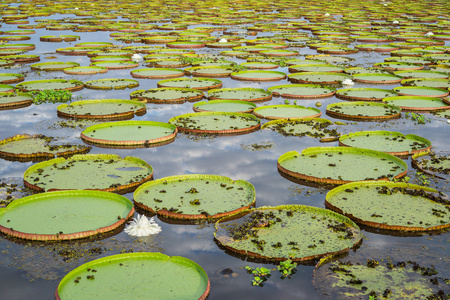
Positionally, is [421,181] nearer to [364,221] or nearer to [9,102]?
[364,221]

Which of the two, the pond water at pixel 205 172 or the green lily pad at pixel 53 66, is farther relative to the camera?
the green lily pad at pixel 53 66

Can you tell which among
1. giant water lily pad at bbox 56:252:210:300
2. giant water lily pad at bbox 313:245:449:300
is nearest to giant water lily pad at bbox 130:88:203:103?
giant water lily pad at bbox 56:252:210:300

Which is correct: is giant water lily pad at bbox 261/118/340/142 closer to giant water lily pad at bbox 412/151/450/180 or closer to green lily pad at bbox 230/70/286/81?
giant water lily pad at bbox 412/151/450/180


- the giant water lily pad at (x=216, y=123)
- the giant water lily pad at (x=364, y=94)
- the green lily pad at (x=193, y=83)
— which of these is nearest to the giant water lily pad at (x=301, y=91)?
the giant water lily pad at (x=364, y=94)

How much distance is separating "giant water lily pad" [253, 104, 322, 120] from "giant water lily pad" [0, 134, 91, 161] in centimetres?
410

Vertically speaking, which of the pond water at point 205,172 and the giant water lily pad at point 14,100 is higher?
the giant water lily pad at point 14,100

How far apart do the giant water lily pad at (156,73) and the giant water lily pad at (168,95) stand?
183cm

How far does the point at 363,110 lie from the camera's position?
11859mm

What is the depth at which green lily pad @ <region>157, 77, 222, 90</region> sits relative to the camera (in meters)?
14.0

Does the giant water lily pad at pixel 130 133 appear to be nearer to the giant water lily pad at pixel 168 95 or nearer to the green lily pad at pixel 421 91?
the giant water lily pad at pixel 168 95

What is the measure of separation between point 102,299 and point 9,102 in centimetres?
885

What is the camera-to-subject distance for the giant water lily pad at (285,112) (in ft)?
36.9

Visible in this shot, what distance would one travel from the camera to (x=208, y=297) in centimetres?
512

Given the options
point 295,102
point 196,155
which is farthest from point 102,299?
point 295,102
